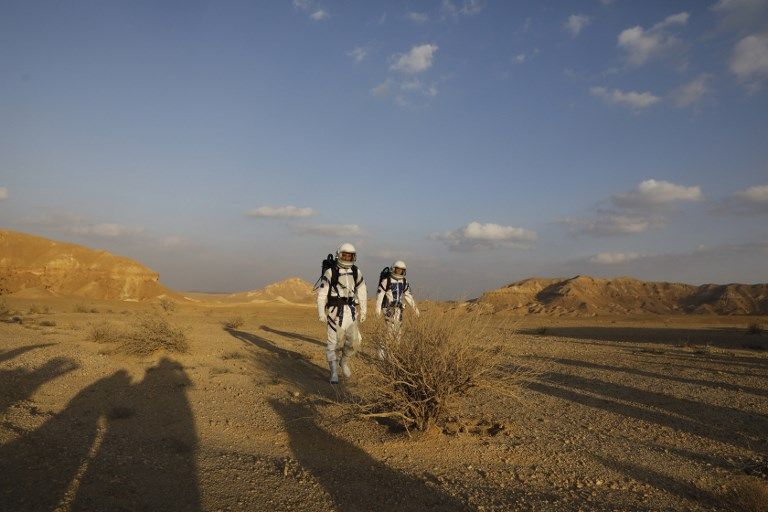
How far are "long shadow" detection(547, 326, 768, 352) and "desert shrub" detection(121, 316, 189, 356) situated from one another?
52.5 feet

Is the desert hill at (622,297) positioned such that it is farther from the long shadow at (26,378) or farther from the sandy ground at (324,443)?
the long shadow at (26,378)

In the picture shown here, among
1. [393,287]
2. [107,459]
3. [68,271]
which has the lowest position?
[107,459]

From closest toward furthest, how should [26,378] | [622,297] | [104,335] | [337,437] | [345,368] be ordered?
[337,437], [26,378], [345,368], [104,335], [622,297]

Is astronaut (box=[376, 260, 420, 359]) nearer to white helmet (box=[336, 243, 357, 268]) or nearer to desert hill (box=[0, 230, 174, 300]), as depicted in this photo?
white helmet (box=[336, 243, 357, 268])

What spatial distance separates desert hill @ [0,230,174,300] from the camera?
37.0 meters

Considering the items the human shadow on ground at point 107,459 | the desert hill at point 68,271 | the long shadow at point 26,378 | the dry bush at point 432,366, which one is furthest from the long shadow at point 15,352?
the desert hill at point 68,271

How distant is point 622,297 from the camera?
5000cm

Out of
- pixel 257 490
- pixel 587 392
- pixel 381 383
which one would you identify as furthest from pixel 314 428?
pixel 587 392

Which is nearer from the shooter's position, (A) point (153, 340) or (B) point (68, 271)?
(A) point (153, 340)

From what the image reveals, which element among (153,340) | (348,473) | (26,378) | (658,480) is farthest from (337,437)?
(153,340)

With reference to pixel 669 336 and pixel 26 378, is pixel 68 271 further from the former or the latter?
pixel 669 336

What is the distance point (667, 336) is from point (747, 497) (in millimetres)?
18764

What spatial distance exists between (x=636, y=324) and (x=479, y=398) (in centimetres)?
2450

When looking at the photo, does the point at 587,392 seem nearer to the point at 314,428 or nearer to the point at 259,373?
the point at 314,428
